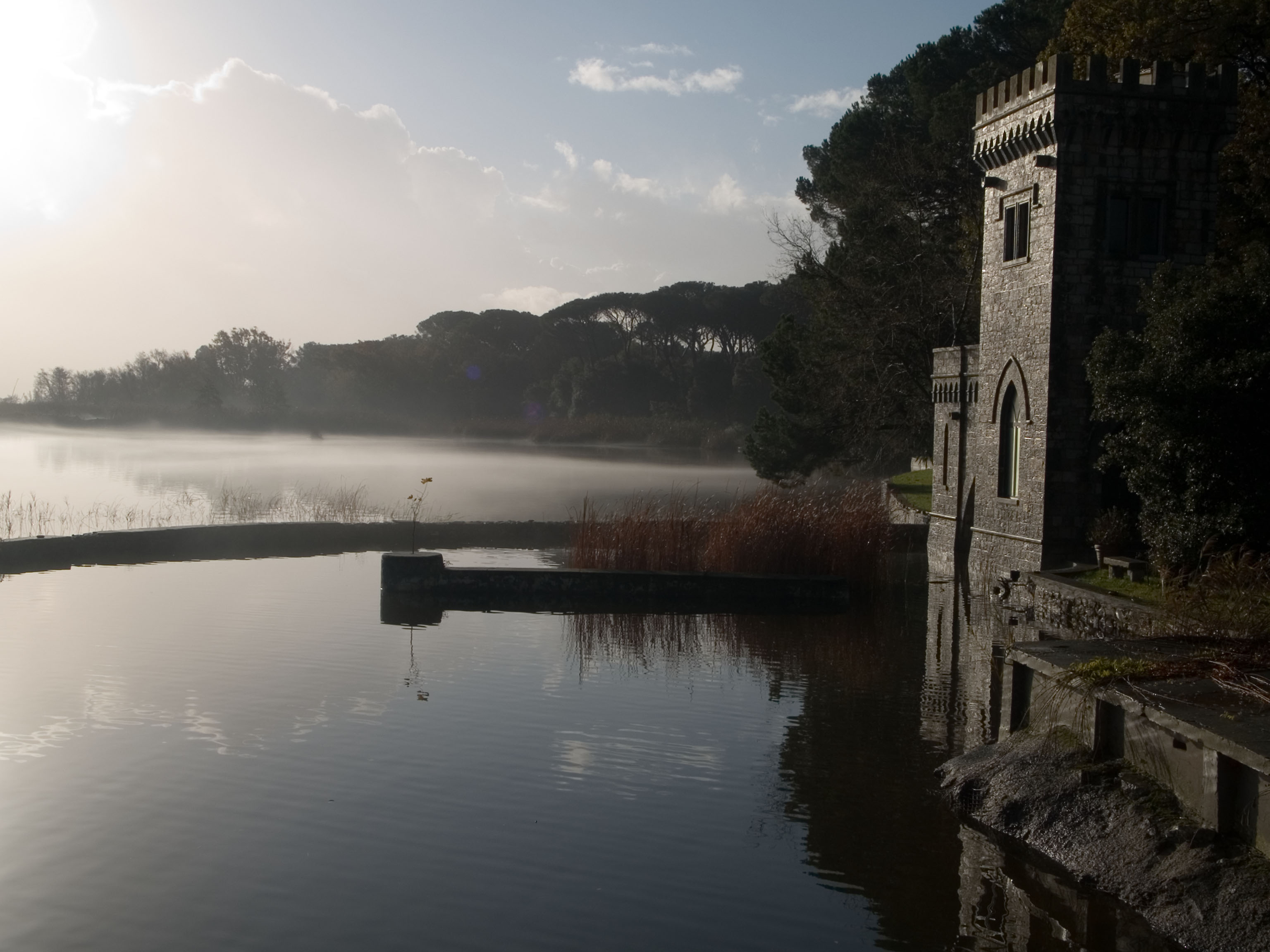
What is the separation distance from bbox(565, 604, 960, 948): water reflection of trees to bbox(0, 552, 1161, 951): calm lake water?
0.03 meters

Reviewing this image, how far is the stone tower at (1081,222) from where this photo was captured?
1633 centimetres

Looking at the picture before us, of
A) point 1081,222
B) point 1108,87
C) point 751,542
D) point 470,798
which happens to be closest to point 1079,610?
point 751,542

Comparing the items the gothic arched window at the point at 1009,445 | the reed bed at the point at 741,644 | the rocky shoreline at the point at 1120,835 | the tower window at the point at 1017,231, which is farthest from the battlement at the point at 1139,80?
the rocky shoreline at the point at 1120,835

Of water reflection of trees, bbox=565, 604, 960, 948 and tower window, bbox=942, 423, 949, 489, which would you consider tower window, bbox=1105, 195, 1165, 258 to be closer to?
tower window, bbox=942, 423, 949, 489

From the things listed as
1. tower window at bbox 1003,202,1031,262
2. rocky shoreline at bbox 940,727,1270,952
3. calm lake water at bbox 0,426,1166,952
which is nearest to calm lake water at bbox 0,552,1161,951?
calm lake water at bbox 0,426,1166,952

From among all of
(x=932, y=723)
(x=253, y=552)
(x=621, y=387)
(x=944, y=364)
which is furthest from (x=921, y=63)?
(x=621, y=387)

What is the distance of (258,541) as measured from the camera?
20.1 metres

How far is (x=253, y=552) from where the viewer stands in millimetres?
19969

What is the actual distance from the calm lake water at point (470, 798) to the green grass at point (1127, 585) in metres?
2.41

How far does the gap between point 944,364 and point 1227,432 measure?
9.31 m

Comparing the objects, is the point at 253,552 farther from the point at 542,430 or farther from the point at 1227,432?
the point at 542,430

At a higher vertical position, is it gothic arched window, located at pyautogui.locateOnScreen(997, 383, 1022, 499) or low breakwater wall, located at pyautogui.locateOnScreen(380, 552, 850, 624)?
gothic arched window, located at pyautogui.locateOnScreen(997, 383, 1022, 499)

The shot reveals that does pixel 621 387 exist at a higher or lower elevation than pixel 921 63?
lower

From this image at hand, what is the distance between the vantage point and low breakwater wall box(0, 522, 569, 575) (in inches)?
706
